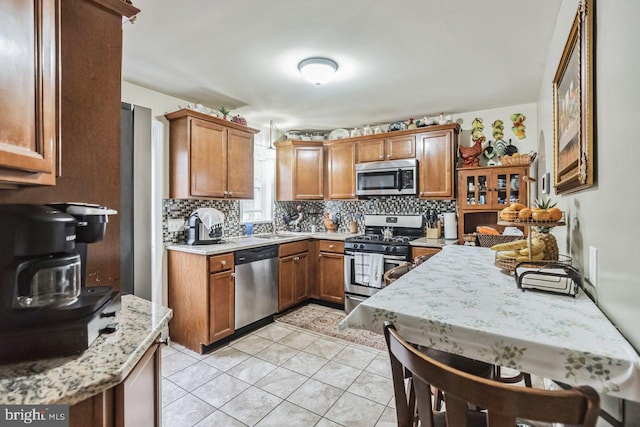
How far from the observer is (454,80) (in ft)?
9.16

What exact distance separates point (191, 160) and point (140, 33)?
1.17m

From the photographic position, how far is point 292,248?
147 inches

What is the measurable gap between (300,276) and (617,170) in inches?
131

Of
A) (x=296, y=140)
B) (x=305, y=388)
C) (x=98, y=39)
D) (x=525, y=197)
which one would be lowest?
(x=305, y=388)

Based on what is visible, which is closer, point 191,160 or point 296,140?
point 191,160

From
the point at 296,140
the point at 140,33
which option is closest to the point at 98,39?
the point at 140,33

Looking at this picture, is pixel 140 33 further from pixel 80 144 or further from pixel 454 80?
pixel 454 80

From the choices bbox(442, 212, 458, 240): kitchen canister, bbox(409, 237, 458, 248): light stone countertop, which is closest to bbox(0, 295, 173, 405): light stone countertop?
bbox(409, 237, 458, 248): light stone countertop

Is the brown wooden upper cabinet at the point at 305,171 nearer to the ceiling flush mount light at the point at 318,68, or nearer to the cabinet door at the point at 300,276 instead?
the cabinet door at the point at 300,276

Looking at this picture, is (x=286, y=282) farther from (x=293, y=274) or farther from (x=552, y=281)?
(x=552, y=281)

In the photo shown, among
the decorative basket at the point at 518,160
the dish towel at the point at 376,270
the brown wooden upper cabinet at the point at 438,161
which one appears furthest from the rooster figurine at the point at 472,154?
the dish towel at the point at 376,270

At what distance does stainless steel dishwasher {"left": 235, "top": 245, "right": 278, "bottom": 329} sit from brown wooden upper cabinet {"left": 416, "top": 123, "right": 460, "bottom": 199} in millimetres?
1969

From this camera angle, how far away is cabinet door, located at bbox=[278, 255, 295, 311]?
11.6ft

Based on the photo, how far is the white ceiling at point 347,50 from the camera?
1.81m
